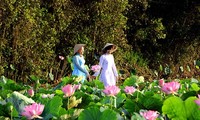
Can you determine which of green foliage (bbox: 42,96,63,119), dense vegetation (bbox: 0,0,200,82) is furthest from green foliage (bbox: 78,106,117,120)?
dense vegetation (bbox: 0,0,200,82)

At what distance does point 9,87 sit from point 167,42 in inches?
476

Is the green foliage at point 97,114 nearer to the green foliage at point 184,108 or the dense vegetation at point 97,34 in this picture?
the green foliage at point 184,108

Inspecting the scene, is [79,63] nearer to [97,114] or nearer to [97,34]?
[97,34]

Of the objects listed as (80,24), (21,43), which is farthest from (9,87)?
(80,24)

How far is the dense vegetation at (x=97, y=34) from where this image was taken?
32.7 ft

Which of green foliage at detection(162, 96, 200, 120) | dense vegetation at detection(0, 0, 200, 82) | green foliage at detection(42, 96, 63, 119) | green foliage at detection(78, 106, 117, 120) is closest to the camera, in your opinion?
green foliage at detection(78, 106, 117, 120)

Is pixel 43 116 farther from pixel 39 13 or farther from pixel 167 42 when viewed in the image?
pixel 167 42

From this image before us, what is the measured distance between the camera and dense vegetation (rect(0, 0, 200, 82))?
998cm

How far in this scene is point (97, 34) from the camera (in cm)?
1204

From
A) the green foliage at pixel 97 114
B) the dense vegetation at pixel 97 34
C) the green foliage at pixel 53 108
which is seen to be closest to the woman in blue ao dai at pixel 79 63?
the dense vegetation at pixel 97 34

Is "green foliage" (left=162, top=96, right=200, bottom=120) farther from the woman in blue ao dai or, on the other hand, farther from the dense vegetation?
the dense vegetation

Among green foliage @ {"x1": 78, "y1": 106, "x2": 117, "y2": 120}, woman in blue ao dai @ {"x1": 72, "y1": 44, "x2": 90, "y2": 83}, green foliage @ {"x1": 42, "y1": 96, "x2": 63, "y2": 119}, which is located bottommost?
woman in blue ao dai @ {"x1": 72, "y1": 44, "x2": 90, "y2": 83}

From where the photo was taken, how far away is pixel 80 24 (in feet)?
38.5

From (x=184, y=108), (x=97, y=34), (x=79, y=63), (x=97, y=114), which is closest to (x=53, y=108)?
(x=97, y=114)
